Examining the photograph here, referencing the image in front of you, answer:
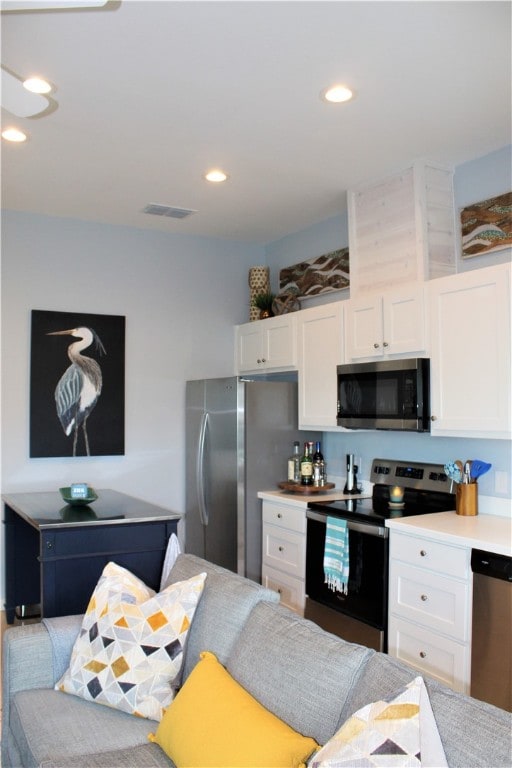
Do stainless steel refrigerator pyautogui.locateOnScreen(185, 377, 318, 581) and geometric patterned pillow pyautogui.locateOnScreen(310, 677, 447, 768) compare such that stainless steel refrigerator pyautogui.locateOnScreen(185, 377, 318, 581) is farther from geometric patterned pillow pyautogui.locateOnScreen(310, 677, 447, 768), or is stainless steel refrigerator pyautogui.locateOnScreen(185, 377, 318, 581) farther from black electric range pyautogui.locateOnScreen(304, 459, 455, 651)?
geometric patterned pillow pyautogui.locateOnScreen(310, 677, 447, 768)

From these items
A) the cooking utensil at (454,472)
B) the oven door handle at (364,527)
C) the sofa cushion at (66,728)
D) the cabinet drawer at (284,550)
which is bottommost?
the sofa cushion at (66,728)

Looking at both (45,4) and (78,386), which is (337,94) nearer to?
(45,4)

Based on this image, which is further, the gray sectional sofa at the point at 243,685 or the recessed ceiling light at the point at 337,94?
the recessed ceiling light at the point at 337,94

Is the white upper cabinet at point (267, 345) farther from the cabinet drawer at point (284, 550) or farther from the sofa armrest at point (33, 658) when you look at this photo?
the sofa armrest at point (33, 658)

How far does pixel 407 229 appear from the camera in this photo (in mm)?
3744

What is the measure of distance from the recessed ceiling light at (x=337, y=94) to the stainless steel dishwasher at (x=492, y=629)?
2031mm

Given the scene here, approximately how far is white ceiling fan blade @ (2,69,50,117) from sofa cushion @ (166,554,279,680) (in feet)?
6.03

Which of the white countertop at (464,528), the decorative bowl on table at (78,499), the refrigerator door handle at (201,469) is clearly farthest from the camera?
the refrigerator door handle at (201,469)

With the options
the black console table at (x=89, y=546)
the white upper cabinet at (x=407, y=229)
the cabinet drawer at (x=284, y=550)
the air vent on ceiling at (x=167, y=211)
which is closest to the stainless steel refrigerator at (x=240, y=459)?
the cabinet drawer at (x=284, y=550)

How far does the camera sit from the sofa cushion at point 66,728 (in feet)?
6.25

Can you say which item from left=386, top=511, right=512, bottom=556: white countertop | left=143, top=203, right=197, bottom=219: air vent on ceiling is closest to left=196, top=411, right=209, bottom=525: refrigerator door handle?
left=143, top=203, right=197, bottom=219: air vent on ceiling

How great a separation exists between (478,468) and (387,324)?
3.04ft

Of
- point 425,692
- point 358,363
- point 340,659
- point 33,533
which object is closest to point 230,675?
point 340,659

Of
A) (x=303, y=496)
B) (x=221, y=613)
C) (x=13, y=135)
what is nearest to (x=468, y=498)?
(x=303, y=496)
